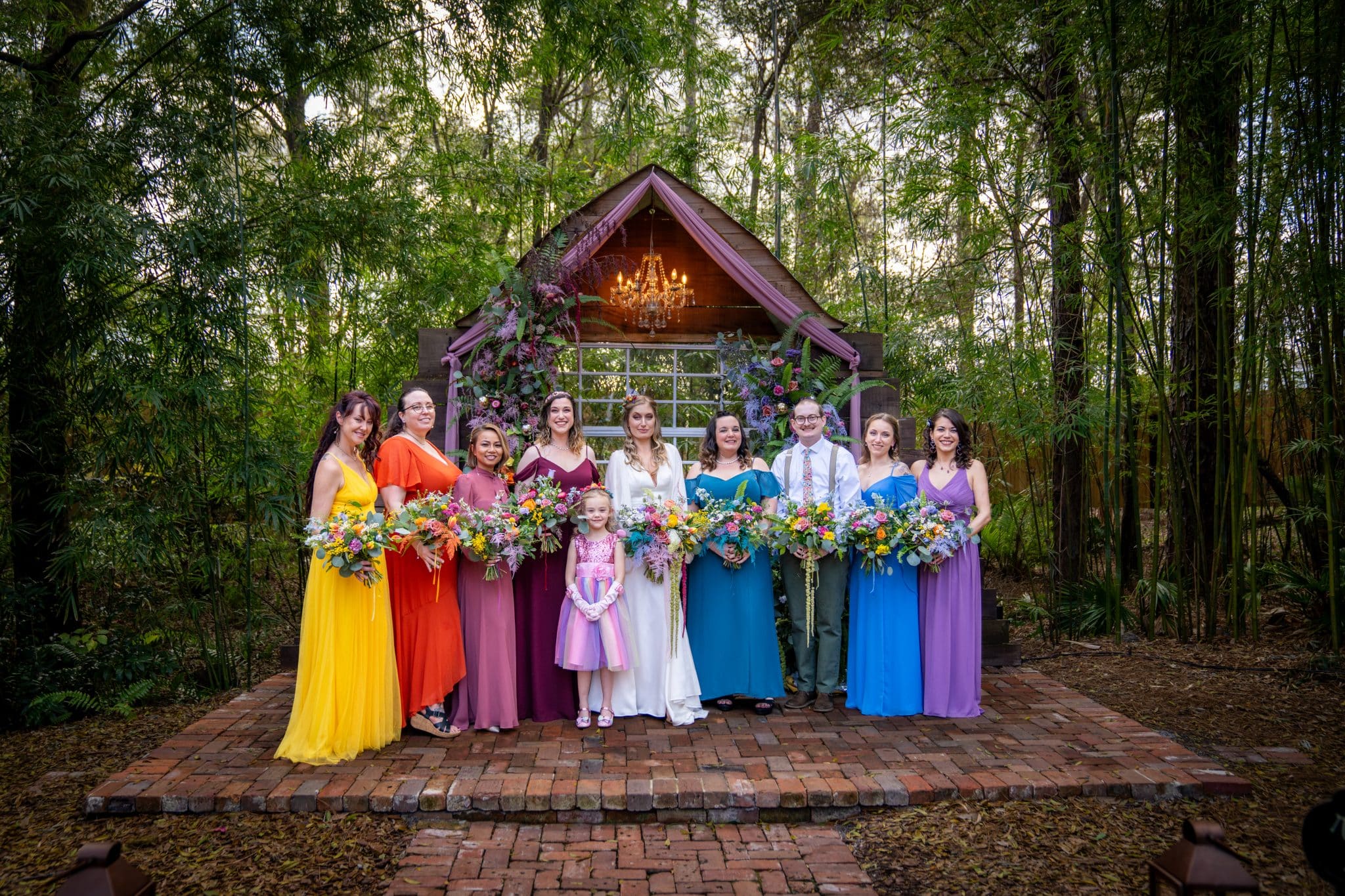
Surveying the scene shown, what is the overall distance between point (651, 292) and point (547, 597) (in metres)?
3.03

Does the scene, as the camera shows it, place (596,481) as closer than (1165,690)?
Yes

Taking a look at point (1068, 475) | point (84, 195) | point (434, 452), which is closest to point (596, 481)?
point (434, 452)

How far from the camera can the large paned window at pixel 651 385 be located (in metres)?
7.10

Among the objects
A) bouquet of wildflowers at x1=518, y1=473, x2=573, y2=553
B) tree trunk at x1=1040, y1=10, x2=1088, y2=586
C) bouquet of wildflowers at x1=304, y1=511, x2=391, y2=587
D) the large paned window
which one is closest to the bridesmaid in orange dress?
bouquet of wildflowers at x1=304, y1=511, x2=391, y2=587

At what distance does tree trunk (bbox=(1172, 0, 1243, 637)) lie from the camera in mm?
5004

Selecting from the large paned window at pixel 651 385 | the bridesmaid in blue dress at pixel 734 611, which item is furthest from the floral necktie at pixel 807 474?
the large paned window at pixel 651 385

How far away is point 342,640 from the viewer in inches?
158

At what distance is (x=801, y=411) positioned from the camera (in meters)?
4.79

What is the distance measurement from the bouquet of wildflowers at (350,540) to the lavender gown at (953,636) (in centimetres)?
307

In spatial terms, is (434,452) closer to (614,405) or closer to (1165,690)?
(614,405)

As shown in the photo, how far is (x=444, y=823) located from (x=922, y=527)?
113 inches

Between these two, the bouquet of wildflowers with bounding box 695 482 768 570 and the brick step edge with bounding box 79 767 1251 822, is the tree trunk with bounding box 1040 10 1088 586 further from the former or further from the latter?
the brick step edge with bounding box 79 767 1251 822

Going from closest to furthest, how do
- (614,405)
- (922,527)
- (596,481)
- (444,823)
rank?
1. (444,823)
2. (922,527)
3. (596,481)
4. (614,405)

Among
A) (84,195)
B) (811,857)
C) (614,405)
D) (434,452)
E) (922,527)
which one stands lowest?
(811,857)
